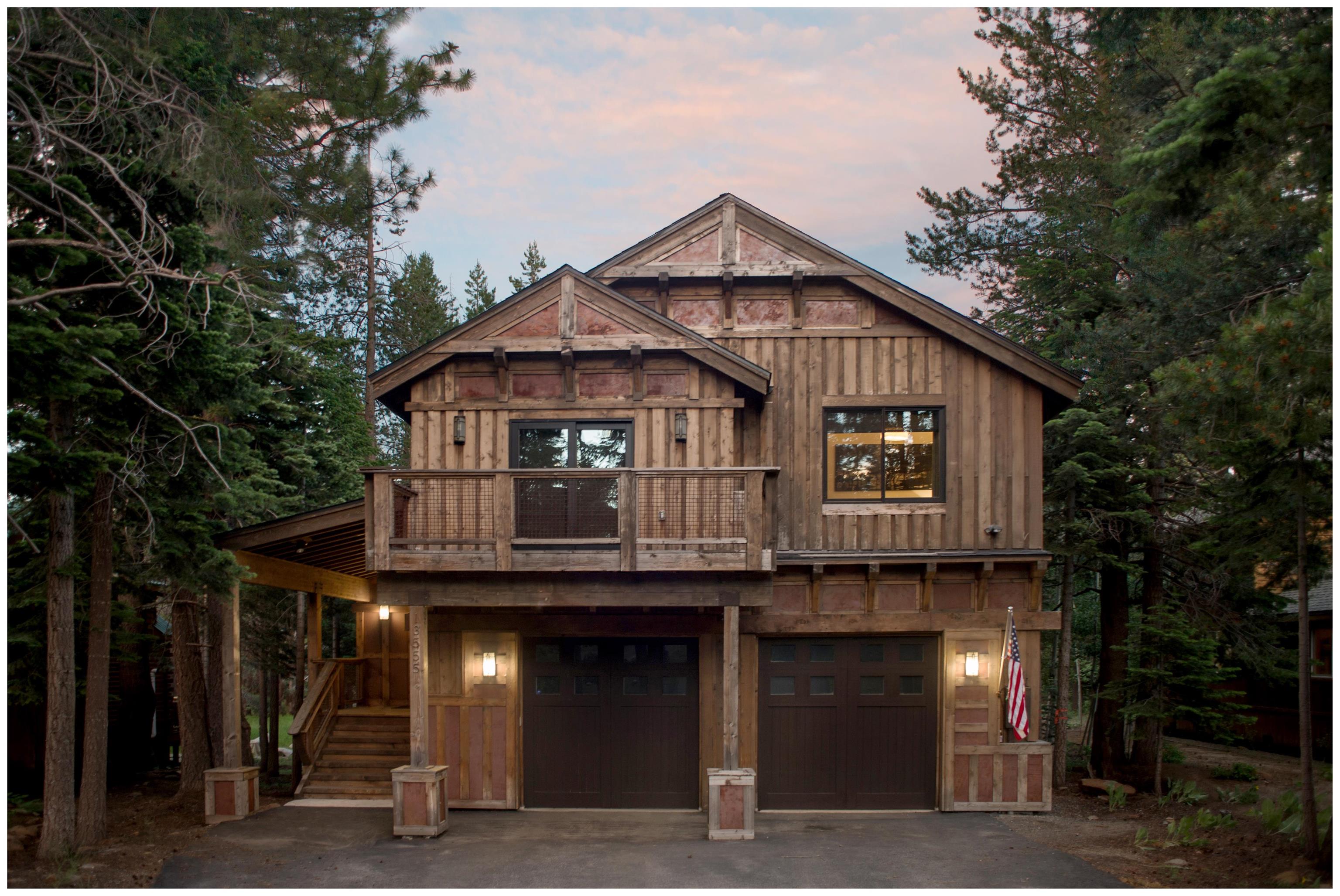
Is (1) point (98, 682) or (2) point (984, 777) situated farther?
(2) point (984, 777)

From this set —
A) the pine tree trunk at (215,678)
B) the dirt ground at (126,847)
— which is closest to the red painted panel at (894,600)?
the dirt ground at (126,847)

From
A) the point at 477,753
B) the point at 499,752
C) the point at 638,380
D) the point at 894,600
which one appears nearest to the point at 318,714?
the point at 477,753

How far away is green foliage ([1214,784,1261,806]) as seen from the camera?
12.1 meters

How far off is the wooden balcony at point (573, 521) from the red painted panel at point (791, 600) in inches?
63.1

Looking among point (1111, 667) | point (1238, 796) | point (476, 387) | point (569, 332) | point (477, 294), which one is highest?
point (477, 294)

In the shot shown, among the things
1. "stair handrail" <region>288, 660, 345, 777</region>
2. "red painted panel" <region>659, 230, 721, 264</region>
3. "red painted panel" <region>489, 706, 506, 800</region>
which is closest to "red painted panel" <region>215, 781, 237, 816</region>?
"stair handrail" <region>288, 660, 345, 777</region>

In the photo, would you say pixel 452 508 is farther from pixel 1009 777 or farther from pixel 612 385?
pixel 1009 777

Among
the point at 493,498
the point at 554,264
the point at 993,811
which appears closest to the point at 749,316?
the point at 493,498

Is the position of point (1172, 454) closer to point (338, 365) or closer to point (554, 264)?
point (338, 365)

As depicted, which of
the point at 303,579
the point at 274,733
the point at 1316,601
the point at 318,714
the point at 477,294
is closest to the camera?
the point at 303,579

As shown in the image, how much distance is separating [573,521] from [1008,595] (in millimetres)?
5827

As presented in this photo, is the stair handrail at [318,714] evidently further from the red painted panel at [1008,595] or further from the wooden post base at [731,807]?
the red painted panel at [1008,595]

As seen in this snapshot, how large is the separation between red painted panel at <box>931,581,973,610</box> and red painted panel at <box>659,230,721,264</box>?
5.38m

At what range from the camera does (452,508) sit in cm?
1096
